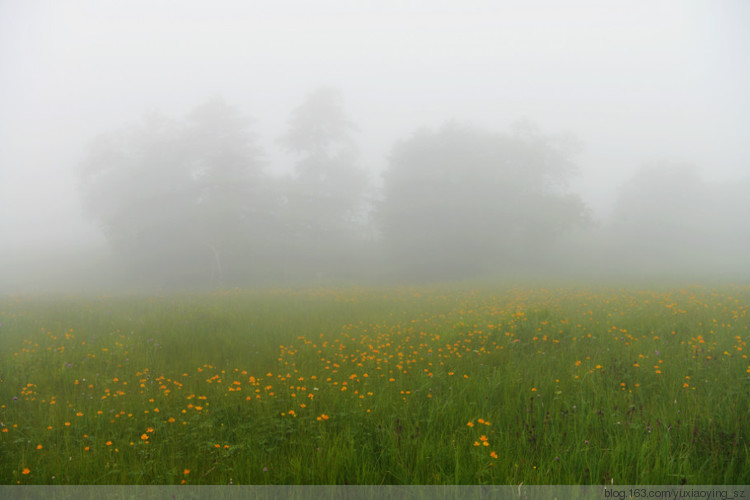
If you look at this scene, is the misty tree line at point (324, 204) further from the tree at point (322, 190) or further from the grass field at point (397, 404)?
the grass field at point (397, 404)

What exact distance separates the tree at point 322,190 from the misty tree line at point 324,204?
0.37 ft

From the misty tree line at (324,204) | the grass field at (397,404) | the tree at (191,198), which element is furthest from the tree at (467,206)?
the grass field at (397,404)

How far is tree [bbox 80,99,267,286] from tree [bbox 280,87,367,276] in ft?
13.2

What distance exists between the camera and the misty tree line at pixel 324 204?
2866 cm

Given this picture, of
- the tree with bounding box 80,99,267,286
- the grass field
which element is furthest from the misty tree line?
the grass field

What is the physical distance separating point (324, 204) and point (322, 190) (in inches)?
56.8

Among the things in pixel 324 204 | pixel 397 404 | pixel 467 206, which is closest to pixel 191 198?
pixel 324 204

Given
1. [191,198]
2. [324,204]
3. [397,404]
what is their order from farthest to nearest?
[324,204] → [191,198] → [397,404]

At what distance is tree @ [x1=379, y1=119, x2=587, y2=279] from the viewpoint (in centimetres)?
3294

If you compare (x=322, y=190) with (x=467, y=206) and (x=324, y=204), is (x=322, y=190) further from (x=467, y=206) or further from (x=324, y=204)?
(x=467, y=206)

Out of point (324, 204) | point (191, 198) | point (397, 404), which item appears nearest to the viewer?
point (397, 404)

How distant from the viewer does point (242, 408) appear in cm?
429

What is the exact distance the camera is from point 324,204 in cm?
3266

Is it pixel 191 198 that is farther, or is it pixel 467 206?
pixel 467 206
